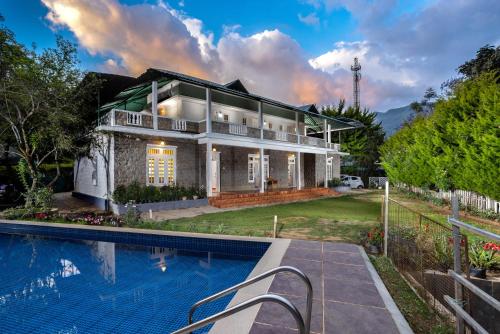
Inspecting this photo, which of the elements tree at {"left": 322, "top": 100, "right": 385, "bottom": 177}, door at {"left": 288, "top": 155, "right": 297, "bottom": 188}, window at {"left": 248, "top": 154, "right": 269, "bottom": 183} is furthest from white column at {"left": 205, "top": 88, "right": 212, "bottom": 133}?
tree at {"left": 322, "top": 100, "right": 385, "bottom": 177}

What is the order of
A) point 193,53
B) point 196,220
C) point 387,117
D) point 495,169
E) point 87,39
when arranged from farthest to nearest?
point 387,117 → point 193,53 → point 87,39 → point 196,220 → point 495,169

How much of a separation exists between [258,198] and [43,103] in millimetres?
11895

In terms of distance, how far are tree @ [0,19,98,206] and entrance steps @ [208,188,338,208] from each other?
7.73 meters

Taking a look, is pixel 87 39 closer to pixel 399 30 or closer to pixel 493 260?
pixel 493 260

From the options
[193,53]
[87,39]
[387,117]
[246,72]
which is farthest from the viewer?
[387,117]

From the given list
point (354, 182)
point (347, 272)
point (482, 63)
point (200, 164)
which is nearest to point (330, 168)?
point (354, 182)

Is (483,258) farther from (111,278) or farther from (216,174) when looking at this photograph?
(216,174)

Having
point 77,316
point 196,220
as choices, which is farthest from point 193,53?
point 77,316

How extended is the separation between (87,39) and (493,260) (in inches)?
884

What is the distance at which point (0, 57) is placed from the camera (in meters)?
13.0

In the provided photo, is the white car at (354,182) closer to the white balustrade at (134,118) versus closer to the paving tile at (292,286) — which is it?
the white balustrade at (134,118)

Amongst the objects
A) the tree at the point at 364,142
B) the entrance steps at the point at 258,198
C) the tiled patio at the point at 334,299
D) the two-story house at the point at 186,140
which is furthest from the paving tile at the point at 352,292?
the tree at the point at 364,142

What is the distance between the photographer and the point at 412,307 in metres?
3.67

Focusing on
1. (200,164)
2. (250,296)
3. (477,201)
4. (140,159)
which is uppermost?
(140,159)
